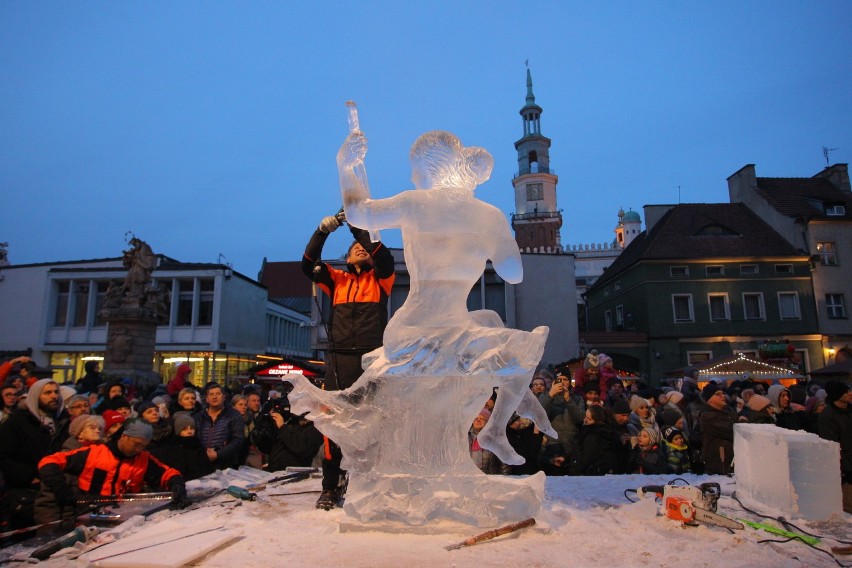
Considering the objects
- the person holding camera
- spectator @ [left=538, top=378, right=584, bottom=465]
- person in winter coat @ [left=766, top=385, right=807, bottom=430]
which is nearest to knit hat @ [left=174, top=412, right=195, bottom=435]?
the person holding camera

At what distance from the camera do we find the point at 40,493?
12.4 ft

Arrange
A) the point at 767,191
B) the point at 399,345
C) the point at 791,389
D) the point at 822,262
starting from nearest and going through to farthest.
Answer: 1. the point at 399,345
2. the point at 791,389
3. the point at 822,262
4. the point at 767,191

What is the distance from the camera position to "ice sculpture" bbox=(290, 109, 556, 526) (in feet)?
11.7

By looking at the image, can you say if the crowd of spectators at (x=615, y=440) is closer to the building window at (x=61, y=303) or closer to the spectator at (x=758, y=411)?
the spectator at (x=758, y=411)

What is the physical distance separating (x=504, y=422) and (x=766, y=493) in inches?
76.2

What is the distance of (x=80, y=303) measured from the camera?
30266mm

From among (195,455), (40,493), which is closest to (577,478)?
(195,455)

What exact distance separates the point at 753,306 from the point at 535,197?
34.1 metres

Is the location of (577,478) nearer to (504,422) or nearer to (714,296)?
(504,422)

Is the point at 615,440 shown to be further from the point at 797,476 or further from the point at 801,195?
the point at 801,195

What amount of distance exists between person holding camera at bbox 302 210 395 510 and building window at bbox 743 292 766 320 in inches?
1084

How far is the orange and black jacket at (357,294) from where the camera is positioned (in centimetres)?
427

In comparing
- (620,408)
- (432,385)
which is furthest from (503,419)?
(620,408)

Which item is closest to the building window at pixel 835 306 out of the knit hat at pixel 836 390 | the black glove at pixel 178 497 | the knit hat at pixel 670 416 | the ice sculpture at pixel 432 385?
the knit hat at pixel 670 416
